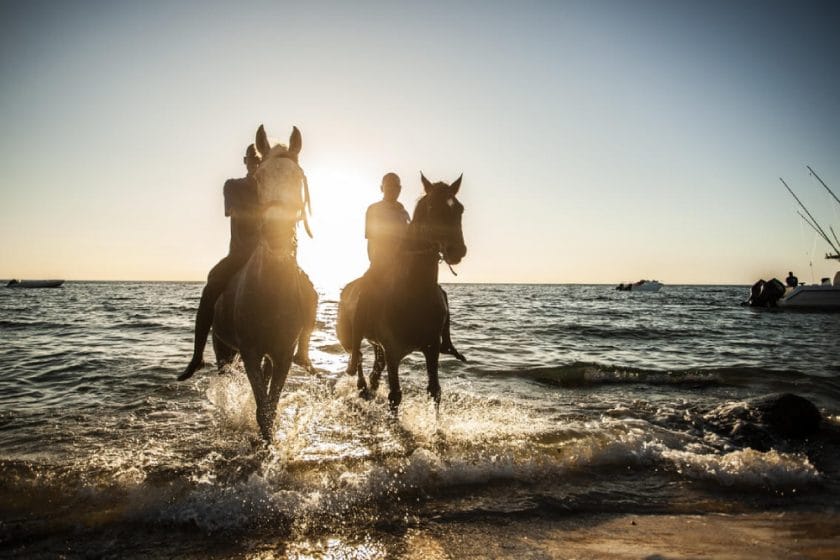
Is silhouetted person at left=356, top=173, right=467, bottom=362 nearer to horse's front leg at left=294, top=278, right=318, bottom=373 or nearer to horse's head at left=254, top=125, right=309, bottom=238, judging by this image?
horse's front leg at left=294, top=278, right=318, bottom=373

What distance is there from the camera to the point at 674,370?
41.9 ft

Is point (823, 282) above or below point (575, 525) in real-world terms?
above

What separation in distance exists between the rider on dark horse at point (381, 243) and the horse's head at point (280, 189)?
255 cm

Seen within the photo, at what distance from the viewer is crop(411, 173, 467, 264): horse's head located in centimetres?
581

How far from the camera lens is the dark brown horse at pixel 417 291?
586 cm

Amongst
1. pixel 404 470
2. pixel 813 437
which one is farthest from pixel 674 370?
pixel 404 470

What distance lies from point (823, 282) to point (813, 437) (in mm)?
48904

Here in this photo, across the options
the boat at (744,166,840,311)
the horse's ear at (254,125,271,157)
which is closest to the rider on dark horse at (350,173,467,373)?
the horse's ear at (254,125,271,157)

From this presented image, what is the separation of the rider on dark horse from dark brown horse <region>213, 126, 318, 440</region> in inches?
56.3

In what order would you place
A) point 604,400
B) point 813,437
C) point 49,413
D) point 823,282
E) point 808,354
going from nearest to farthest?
point 813,437 < point 49,413 < point 604,400 < point 808,354 < point 823,282

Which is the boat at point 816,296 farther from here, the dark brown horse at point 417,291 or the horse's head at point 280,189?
the horse's head at point 280,189

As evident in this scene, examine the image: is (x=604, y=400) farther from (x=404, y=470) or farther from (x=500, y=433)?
(x=404, y=470)

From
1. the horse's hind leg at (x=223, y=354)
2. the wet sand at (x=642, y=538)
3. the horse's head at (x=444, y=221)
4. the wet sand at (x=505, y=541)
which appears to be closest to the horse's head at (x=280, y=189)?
the horse's head at (x=444, y=221)

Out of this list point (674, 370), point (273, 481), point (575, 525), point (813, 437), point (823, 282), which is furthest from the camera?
point (823, 282)
